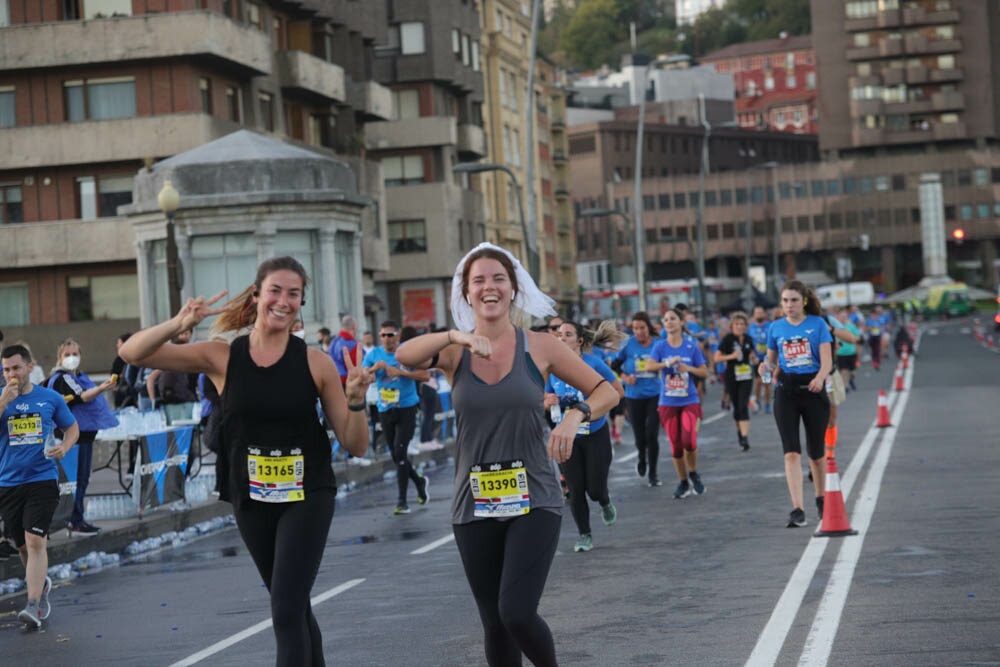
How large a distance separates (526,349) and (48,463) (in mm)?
6305

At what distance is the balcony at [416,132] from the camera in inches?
2940

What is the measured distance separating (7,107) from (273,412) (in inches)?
1939

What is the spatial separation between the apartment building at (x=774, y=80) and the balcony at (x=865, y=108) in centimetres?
3839

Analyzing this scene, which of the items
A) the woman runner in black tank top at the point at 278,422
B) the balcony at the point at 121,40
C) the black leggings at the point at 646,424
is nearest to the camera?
the woman runner in black tank top at the point at 278,422

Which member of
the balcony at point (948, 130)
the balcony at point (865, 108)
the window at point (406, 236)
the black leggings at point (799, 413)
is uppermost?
the balcony at point (865, 108)

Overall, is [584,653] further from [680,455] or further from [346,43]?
[346,43]

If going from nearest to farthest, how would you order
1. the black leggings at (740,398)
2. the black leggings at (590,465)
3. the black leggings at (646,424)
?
1. the black leggings at (590,465)
2. the black leggings at (646,424)
3. the black leggings at (740,398)

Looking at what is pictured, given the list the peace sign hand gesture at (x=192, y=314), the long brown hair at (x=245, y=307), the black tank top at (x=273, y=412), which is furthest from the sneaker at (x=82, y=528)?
the peace sign hand gesture at (x=192, y=314)

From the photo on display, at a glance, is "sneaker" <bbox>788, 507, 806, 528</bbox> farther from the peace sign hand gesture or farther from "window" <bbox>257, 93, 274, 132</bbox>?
"window" <bbox>257, 93, 274, 132</bbox>

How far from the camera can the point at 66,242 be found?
53875 mm

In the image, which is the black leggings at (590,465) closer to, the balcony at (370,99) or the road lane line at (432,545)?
the road lane line at (432,545)

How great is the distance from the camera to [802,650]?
9000mm

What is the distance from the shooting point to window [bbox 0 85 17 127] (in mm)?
54031

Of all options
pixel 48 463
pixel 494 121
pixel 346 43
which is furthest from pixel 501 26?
pixel 48 463
